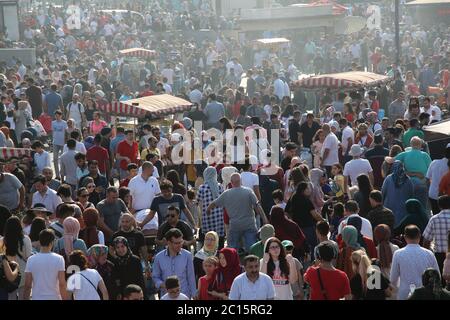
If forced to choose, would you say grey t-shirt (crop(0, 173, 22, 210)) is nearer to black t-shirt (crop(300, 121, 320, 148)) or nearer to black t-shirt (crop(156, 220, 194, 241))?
black t-shirt (crop(156, 220, 194, 241))

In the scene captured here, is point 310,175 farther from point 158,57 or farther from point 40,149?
point 158,57

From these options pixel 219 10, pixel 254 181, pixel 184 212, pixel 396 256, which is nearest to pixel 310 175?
pixel 254 181

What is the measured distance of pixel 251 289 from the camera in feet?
32.9

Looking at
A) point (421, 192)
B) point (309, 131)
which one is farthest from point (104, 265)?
point (309, 131)

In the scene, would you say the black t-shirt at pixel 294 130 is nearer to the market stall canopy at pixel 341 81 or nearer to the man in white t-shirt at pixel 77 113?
the market stall canopy at pixel 341 81

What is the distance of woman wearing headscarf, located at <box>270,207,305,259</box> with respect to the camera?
1292 centimetres

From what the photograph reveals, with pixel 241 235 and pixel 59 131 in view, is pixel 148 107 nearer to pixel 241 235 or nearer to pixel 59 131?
pixel 59 131

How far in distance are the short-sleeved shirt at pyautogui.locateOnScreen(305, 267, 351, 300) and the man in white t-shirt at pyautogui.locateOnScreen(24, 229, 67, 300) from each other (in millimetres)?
2195

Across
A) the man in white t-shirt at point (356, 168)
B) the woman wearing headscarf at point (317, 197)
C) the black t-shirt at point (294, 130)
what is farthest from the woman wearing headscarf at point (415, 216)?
the black t-shirt at point (294, 130)

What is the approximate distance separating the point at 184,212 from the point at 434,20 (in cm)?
3769

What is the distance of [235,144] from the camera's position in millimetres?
18297

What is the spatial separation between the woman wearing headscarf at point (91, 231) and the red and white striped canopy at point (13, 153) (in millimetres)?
5196

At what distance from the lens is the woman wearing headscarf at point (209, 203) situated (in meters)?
14.4

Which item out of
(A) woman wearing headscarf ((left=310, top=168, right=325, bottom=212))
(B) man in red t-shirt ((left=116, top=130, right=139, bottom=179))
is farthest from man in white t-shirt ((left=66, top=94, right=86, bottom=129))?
(A) woman wearing headscarf ((left=310, top=168, right=325, bottom=212))
